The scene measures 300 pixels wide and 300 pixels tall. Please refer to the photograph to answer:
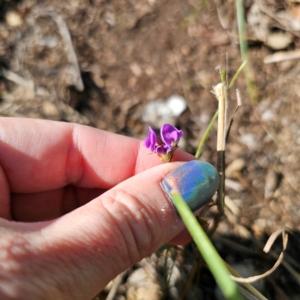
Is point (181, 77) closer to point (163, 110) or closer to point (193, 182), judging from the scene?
point (163, 110)

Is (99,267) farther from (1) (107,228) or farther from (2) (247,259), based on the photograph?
(2) (247,259)

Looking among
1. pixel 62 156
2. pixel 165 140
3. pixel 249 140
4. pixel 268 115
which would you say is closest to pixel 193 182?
pixel 165 140

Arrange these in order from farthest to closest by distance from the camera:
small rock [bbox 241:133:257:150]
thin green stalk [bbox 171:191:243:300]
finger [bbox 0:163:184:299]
Answer: small rock [bbox 241:133:257:150] → finger [bbox 0:163:184:299] → thin green stalk [bbox 171:191:243:300]

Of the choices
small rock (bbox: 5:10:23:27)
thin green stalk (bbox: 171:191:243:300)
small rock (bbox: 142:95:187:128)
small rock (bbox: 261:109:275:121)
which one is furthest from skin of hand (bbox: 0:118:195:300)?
small rock (bbox: 5:10:23:27)

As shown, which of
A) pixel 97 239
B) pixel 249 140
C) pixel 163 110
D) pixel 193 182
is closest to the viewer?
pixel 97 239

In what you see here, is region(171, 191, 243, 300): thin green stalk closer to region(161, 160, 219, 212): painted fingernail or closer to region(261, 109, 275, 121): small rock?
region(161, 160, 219, 212): painted fingernail

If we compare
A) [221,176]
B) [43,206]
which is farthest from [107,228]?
[43,206]

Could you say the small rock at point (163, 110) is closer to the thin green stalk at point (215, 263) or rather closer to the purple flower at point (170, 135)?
the purple flower at point (170, 135)
